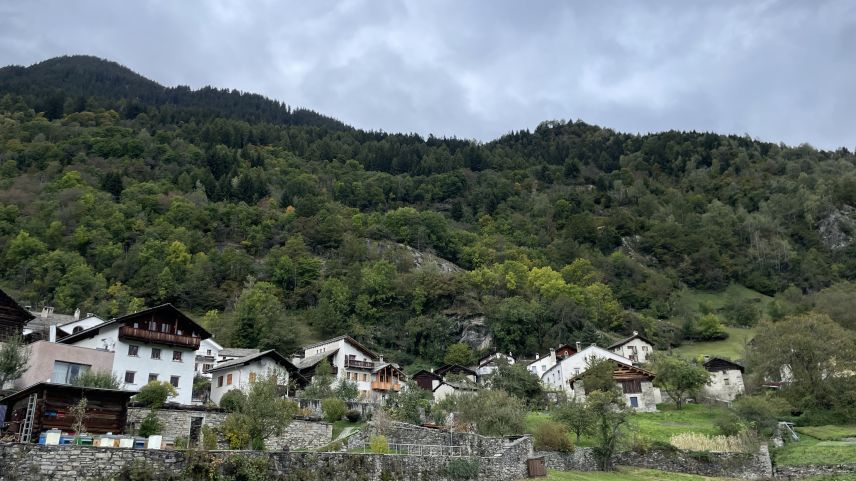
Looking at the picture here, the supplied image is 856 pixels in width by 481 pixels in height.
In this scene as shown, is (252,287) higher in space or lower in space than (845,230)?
lower

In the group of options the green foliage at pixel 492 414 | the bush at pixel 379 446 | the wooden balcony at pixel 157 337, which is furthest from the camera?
the wooden balcony at pixel 157 337

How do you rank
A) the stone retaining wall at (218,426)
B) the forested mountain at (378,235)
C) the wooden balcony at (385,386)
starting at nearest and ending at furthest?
the stone retaining wall at (218,426)
the wooden balcony at (385,386)
the forested mountain at (378,235)

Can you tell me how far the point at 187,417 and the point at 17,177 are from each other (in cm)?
13031

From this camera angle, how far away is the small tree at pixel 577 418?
38.7m

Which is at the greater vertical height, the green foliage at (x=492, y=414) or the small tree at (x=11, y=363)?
the small tree at (x=11, y=363)

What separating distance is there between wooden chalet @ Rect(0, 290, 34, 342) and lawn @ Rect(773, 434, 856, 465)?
56021 millimetres

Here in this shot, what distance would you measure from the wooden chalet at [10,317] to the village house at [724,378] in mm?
67580

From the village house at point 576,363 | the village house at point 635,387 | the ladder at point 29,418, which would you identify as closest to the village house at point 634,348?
the village house at point 576,363

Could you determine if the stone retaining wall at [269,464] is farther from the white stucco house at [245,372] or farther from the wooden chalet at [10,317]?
the wooden chalet at [10,317]

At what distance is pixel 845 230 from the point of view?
155 m

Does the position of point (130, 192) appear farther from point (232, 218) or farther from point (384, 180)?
point (384, 180)

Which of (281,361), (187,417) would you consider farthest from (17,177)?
(187,417)

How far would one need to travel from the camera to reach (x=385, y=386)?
7088cm

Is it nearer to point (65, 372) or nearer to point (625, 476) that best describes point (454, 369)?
point (625, 476)
